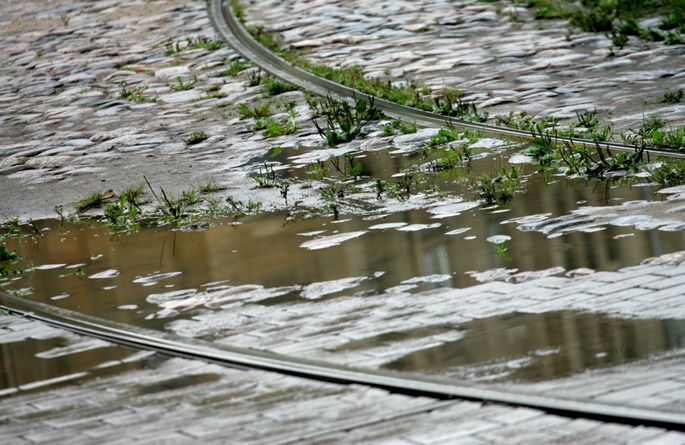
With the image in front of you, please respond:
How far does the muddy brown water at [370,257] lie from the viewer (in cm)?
437

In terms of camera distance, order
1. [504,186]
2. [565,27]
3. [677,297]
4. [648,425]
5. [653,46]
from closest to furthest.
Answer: [648,425]
[677,297]
[504,186]
[653,46]
[565,27]

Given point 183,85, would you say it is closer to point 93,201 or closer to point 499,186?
point 93,201

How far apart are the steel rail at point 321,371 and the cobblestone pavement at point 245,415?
4cm

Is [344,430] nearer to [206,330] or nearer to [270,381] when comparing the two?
[270,381]

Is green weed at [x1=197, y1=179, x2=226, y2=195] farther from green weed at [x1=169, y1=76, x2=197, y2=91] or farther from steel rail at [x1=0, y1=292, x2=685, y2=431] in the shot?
green weed at [x1=169, y1=76, x2=197, y2=91]

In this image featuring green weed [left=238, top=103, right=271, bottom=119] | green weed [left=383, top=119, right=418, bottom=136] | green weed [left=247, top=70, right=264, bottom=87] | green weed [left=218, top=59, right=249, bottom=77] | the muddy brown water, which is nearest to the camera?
the muddy brown water

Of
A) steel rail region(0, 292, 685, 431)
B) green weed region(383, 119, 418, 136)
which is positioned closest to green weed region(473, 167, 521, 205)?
green weed region(383, 119, 418, 136)

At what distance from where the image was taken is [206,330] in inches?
197

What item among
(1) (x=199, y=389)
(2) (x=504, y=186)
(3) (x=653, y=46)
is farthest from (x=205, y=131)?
(1) (x=199, y=389)

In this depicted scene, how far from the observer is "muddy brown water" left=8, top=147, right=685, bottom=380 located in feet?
14.3

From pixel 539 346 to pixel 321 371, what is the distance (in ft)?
2.67

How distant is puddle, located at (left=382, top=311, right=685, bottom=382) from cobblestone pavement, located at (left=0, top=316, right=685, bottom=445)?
0.31 meters

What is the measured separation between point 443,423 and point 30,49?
43.6ft

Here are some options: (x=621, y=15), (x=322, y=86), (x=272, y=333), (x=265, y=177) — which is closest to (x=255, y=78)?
(x=322, y=86)
